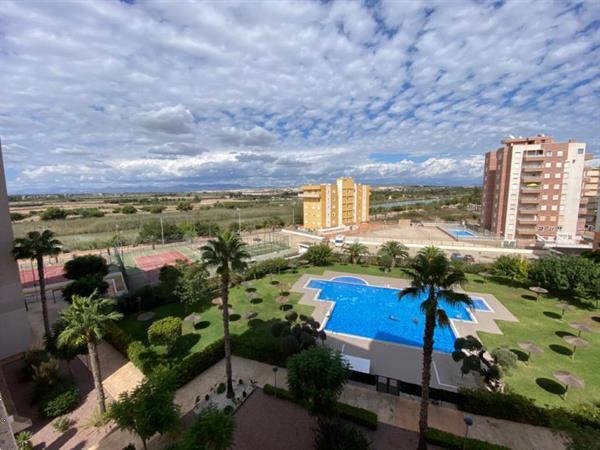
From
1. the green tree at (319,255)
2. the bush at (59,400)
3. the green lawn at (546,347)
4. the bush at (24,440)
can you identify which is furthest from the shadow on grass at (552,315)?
the bush at (24,440)

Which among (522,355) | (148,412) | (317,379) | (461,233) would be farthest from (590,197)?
(148,412)

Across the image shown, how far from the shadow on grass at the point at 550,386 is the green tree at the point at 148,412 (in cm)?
1820

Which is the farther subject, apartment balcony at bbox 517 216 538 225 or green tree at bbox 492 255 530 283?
apartment balcony at bbox 517 216 538 225

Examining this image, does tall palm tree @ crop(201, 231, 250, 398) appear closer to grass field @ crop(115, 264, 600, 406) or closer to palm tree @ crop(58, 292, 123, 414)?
palm tree @ crop(58, 292, 123, 414)

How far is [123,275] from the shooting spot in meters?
28.6

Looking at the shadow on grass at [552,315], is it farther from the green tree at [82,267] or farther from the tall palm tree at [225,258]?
the green tree at [82,267]

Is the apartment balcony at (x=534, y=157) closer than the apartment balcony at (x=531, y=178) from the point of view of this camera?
Yes

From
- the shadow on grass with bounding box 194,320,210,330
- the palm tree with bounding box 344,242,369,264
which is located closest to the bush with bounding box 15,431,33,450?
the shadow on grass with bounding box 194,320,210,330

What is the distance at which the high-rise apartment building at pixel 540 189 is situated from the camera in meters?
42.9

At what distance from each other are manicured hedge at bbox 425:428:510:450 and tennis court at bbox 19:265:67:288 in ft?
124

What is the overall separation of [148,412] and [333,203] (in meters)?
55.2

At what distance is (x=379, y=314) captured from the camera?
Answer: 23.2 meters

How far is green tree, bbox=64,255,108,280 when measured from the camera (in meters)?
25.3

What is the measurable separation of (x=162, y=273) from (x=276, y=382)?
1524 centimetres
